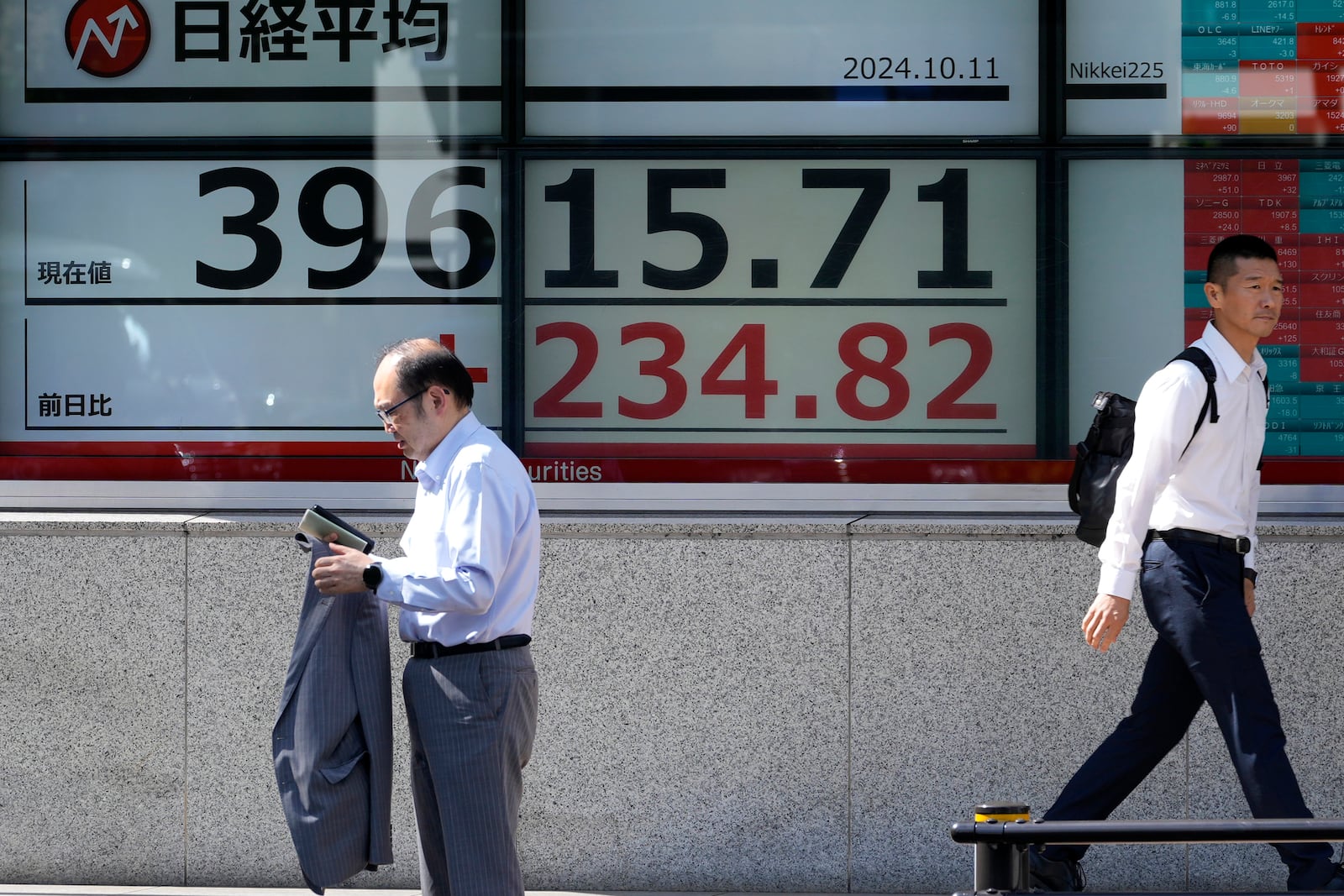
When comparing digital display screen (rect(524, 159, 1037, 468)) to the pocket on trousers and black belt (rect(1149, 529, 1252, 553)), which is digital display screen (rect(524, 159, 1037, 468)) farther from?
the pocket on trousers

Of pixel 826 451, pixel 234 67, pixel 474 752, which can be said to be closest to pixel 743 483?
pixel 826 451

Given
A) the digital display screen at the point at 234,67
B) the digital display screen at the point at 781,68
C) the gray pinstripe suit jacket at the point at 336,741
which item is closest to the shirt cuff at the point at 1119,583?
the gray pinstripe suit jacket at the point at 336,741

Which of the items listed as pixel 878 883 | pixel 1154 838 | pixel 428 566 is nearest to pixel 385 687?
pixel 428 566

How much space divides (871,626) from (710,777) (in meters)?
0.82

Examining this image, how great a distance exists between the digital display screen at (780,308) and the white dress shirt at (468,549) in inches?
85.5

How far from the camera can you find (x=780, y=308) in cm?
570

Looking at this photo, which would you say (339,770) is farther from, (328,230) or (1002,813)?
(328,230)

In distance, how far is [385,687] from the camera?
139 inches

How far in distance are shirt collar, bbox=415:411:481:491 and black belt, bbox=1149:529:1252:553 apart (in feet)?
6.80

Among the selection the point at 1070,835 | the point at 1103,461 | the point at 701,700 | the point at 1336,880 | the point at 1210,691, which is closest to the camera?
the point at 1070,835

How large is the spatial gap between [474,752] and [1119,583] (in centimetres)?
190

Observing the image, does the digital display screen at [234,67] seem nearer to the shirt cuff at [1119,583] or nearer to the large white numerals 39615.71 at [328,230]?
the large white numerals 39615.71 at [328,230]

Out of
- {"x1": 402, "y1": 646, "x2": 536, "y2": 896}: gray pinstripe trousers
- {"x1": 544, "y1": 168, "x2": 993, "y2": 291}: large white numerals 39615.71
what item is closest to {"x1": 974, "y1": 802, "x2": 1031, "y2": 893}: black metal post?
{"x1": 402, "y1": 646, "x2": 536, "y2": 896}: gray pinstripe trousers

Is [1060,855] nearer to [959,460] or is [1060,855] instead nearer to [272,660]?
[959,460]
